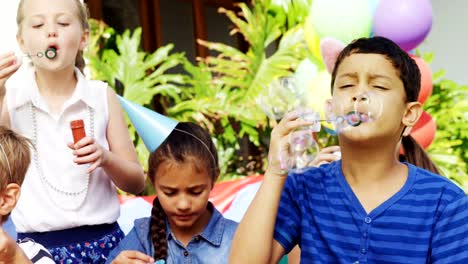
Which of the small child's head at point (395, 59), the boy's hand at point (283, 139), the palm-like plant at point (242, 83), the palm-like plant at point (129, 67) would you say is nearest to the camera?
the boy's hand at point (283, 139)

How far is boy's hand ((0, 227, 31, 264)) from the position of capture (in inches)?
78.0

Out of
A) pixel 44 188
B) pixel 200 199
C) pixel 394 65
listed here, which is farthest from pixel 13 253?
pixel 394 65

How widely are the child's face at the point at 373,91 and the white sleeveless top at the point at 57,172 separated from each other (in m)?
0.91

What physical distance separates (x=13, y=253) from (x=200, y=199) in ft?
2.00

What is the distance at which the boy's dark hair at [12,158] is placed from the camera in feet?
6.78

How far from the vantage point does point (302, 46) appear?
21.2 ft

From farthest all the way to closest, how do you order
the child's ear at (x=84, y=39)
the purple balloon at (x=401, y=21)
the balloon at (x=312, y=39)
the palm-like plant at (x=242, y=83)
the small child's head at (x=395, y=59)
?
the palm-like plant at (x=242, y=83)
the balloon at (x=312, y=39)
the purple balloon at (x=401, y=21)
the child's ear at (x=84, y=39)
the small child's head at (x=395, y=59)

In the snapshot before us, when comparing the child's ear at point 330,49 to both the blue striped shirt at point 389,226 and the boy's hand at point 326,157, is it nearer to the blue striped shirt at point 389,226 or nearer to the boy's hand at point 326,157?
the boy's hand at point 326,157

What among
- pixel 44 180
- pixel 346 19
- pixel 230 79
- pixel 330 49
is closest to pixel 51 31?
pixel 44 180

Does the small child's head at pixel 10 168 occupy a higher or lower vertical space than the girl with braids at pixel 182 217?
higher

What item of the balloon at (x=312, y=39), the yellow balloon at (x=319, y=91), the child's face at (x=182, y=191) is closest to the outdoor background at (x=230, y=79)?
the balloon at (x=312, y=39)

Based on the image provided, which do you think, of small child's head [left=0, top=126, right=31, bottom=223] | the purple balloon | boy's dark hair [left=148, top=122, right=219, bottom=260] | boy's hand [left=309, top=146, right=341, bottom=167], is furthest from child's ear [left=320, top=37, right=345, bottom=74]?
small child's head [left=0, top=126, right=31, bottom=223]

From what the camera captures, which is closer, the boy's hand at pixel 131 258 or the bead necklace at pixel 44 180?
the boy's hand at pixel 131 258

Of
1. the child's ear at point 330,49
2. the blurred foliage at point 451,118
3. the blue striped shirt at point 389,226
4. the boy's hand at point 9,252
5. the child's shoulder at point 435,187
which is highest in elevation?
the child's ear at point 330,49
